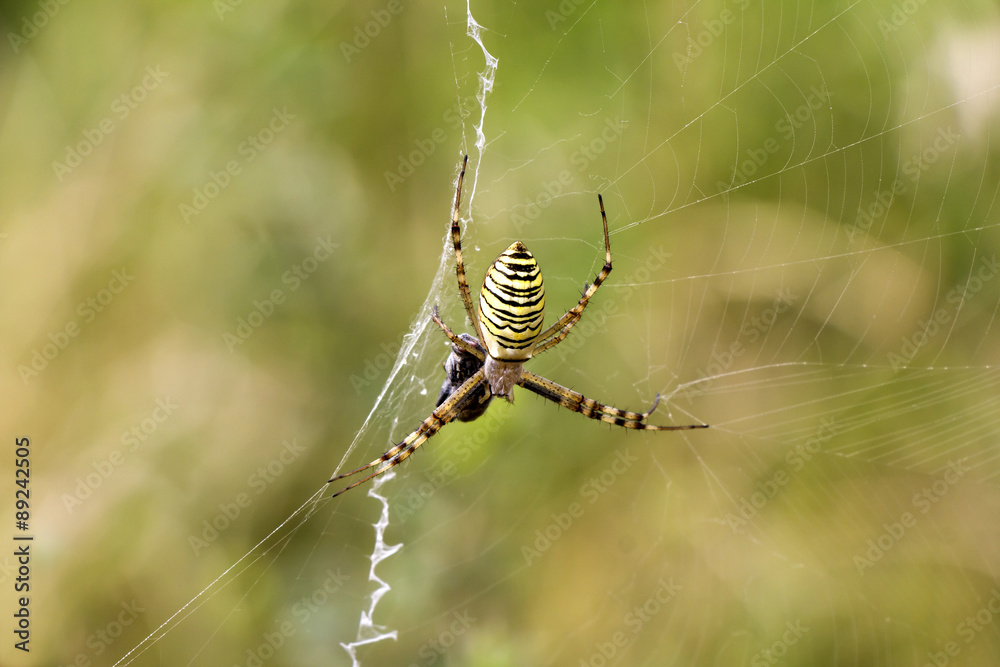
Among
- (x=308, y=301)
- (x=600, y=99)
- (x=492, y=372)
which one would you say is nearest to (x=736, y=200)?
(x=600, y=99)

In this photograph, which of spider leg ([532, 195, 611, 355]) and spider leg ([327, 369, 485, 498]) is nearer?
spider leg ([532, 195, 611, 355])

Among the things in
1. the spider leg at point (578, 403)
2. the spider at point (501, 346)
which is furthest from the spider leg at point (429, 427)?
the spider leg at point (578, 403)

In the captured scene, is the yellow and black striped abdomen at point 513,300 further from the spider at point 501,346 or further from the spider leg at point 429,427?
the spider leg at point 429,427

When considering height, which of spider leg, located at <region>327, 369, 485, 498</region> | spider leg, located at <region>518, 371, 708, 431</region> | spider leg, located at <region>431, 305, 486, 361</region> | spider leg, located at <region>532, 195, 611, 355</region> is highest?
spider leg, located at <region>532, 195, 611, 355</region>

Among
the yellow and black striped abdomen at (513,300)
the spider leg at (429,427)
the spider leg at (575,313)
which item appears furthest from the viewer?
the spider leg at (429,427)

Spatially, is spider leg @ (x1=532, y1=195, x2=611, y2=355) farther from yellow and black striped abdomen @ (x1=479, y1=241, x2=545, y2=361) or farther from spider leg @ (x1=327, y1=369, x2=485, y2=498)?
spider leg @ (x1=327, y1=369, x2=485, y2=498)

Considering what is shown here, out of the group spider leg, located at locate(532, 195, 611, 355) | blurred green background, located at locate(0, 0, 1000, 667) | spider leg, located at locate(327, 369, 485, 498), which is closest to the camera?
spider leg, located at locate(532, 195, 611, 355)

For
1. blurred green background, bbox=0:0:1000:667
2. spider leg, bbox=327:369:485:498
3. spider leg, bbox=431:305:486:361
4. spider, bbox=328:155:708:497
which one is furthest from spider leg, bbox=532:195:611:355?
blurred green background, bbox=0:0:1000:667
